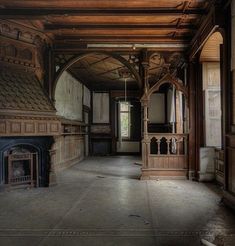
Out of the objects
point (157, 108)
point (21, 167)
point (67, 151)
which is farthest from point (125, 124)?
point (21, 167)

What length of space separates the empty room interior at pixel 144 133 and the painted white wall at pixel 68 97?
0.40ft

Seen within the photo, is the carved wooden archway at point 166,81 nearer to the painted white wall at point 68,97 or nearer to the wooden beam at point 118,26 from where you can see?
the wooden beam at point 118,26

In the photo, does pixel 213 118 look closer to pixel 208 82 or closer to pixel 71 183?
pixel 208 82

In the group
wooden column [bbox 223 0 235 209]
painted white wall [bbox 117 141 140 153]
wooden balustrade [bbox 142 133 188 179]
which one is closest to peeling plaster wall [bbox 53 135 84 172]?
wooden balustrade [bbox 142 133 188 179]

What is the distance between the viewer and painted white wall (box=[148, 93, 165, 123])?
42.4 feet

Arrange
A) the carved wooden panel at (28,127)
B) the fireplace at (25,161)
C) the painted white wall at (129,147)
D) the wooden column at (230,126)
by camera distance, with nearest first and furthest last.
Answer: the wooden column at (230,126), the carved wooden panel at (28,127), the fireplace at (25,161), the painted white wall at (129,147)

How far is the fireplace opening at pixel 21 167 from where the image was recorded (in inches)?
205

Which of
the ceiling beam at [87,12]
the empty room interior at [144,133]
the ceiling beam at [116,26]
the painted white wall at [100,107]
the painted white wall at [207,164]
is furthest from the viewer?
the painted white wall at [100,107]

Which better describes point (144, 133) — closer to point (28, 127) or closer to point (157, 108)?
point (28, 127)

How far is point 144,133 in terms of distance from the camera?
6578 mm

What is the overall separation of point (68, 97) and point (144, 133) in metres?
3.46

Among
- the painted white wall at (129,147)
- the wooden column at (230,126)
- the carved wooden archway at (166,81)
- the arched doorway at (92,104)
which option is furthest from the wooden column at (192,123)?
the painted white wall at (129,147)

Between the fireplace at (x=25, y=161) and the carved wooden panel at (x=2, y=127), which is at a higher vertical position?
the carved wooden panel at (x=2, y=127)

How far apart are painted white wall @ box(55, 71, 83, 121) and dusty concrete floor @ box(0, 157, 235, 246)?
2.96 metres
